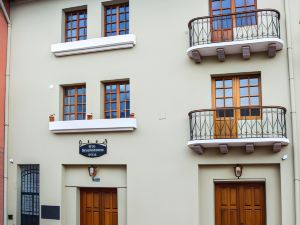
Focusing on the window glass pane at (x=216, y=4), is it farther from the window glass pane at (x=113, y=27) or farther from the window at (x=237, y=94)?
the window glass pane at (x=113, y=27)

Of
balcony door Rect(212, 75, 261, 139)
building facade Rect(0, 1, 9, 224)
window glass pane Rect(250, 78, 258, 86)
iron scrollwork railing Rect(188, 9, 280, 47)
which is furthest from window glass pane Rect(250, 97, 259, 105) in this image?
building facade Rect(0, 1, 9, 224)

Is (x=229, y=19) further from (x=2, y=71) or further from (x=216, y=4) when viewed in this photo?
(x=2, y=71)

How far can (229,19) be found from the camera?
43.5ft

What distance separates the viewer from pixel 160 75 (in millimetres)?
13828

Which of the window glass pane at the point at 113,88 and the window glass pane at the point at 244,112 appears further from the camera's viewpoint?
the window glass pane at the point at 113,88

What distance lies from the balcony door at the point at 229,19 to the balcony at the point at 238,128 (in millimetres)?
2330

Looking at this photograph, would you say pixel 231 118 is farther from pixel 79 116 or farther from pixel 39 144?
pixel 39 144

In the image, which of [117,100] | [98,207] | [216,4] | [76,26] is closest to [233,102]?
[216,4]

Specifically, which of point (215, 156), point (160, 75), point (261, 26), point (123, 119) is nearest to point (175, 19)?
point (160, 75)

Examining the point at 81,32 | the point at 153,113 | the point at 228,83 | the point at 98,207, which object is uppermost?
the point at 81,32

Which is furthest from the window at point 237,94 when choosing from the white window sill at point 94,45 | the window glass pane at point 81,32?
the window glass pane at point 81,32

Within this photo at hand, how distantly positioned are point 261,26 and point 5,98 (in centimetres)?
940

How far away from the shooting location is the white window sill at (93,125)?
45.2ft

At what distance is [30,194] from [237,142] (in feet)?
25.9
